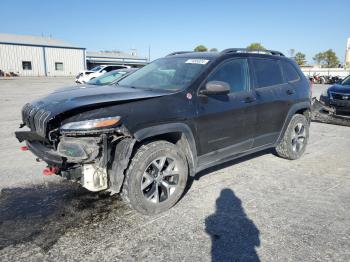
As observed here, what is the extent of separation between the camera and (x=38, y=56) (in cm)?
4619

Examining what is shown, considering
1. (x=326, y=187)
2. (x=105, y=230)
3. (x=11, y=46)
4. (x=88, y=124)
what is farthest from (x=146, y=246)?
(x=11, y=46)

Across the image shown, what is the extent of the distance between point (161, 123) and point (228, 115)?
1.10m

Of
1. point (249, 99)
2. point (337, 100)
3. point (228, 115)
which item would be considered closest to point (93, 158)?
point (228, 115)

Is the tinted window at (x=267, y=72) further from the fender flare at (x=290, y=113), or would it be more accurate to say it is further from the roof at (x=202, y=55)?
the roof at (x=202, y=55)

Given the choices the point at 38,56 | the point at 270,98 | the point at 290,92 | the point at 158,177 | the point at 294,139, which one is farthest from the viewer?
the point at 38,56

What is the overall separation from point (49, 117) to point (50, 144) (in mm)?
506

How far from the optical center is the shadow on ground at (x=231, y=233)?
2857mm

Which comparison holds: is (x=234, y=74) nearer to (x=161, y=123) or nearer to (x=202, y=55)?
(x=202, y=55)

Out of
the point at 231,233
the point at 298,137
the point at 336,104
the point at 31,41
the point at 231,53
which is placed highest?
the point at 31,41

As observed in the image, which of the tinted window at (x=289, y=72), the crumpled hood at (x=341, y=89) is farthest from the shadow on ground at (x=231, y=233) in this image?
the crumpled hood at (x=341, y=89)

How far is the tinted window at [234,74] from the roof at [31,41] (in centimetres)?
4697

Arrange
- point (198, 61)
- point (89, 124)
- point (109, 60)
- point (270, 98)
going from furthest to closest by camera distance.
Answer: point (109, 60), point (270, 98), point (198, 61), point (89, 124)

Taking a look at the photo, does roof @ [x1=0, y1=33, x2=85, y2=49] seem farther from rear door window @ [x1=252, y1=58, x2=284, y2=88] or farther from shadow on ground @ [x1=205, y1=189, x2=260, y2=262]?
shadow on ground @ [x1=205, y1=189, x2=260, y2=262]

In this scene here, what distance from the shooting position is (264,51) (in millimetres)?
5184
